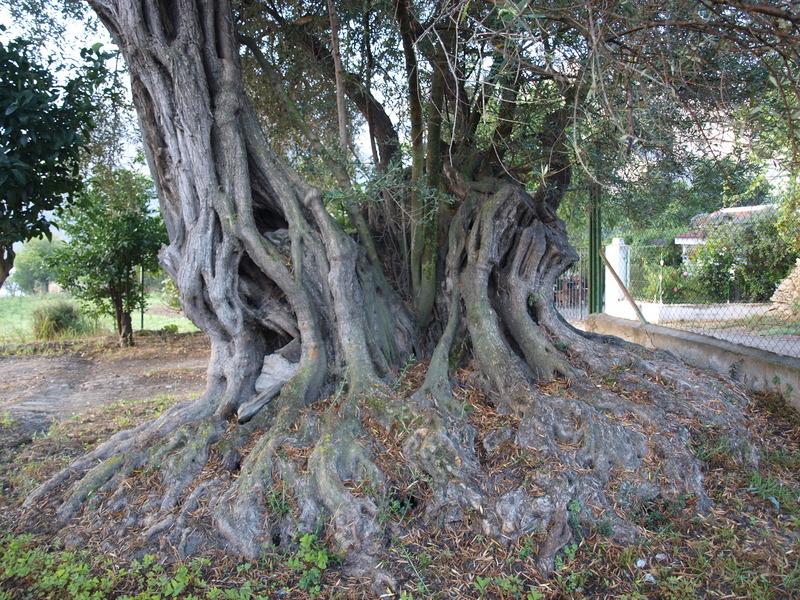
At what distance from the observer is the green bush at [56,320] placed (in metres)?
12.0

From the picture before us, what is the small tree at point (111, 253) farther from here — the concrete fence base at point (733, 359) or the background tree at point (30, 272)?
the background tree at point (30, 272)

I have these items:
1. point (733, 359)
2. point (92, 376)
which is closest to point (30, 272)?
point (92, 376)

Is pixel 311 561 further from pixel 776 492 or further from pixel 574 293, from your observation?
pixel 574 293

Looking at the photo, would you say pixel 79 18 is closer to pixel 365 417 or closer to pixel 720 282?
pixel 365 417

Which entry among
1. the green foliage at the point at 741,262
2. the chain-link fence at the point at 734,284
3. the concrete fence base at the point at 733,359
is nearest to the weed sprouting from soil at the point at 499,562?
the concrete fence base at the point at 733,359

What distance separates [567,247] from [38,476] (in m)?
5.13

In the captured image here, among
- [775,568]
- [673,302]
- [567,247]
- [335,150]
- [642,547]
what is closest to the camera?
[775,568]

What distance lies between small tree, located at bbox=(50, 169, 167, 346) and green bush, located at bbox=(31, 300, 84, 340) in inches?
58.4

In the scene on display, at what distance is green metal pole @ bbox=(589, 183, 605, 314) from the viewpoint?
693cm

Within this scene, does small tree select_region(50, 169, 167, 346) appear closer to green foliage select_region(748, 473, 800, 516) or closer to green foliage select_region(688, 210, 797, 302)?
green foliage select_region(688, 210, 797, 302)

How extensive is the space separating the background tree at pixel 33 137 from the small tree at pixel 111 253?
5.25m

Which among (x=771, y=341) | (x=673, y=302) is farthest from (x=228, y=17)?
(x=673, y=302)

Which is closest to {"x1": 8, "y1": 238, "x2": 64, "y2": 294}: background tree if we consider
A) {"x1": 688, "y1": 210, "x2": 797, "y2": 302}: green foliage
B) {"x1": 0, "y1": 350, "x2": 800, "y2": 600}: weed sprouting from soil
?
{"x1": 0, "y1": 350, "x2": 800, "y2": 600}: weed sprouting from soil

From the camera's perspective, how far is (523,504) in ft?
10.9
